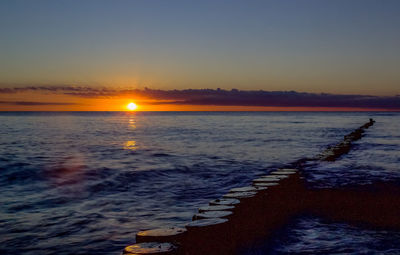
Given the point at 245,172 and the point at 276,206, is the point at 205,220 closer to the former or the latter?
the point at 276,206

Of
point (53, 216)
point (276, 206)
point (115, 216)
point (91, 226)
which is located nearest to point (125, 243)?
point (91, 226)

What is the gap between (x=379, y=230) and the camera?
19.6 ft

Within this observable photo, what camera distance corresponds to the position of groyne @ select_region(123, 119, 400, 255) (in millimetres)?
5348

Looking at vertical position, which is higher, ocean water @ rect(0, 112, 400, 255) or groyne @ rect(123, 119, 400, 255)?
groyne @ rect(123, 119, 400, 255)

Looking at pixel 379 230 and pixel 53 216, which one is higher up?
pixel 379 230

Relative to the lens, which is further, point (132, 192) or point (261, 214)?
point (132, 192)

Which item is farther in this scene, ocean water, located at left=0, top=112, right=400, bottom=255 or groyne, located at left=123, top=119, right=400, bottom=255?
ocean water, located at left=0, top=112, right=400, bottom=255

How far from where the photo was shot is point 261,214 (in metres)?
7.03

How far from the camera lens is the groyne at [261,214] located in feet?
17.5

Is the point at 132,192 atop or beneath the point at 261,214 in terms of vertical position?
beneath

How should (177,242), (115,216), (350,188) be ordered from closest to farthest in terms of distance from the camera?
(177,242), (115,216), (350,188)

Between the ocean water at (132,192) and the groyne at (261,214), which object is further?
the ocean water at (132,192)

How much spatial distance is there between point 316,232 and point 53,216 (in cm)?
598

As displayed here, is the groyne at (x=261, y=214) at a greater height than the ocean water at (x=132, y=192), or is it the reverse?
the groyne at (x=261, y=214)
